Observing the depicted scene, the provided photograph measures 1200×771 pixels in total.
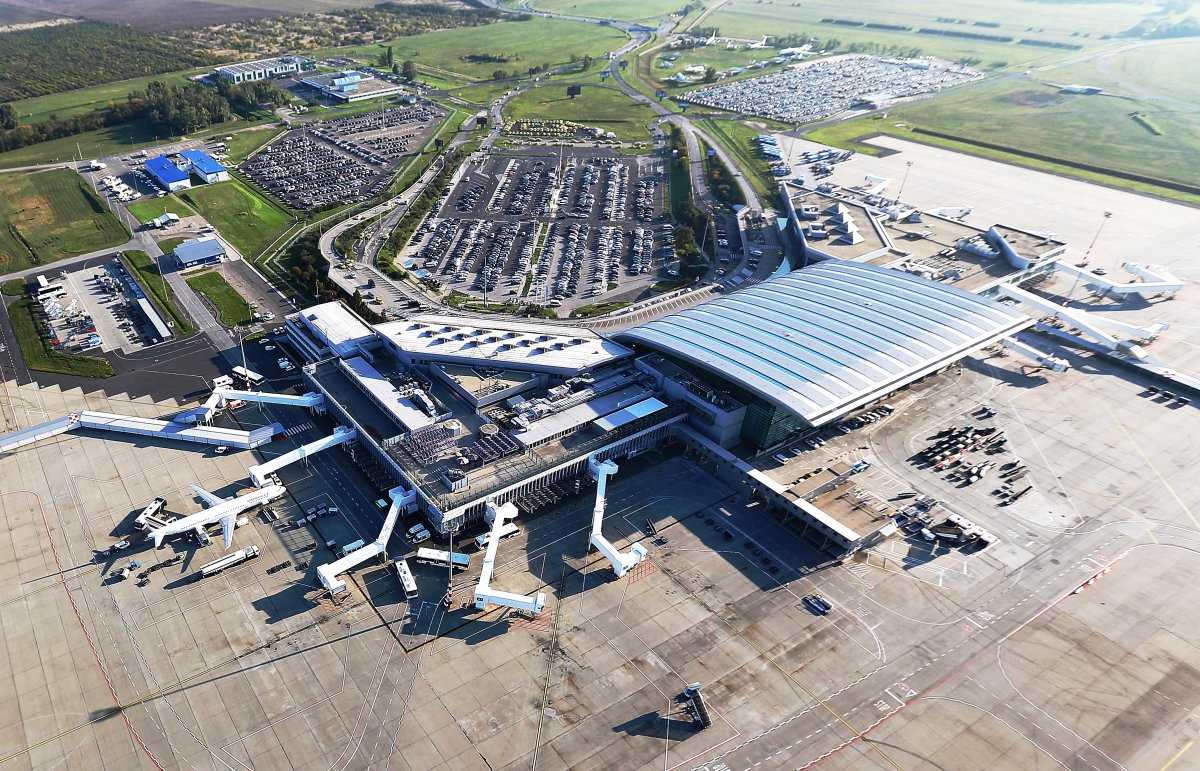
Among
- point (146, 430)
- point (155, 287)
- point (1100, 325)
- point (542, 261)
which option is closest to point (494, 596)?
point (146, 430)

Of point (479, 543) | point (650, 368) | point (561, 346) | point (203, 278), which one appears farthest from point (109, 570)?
point (203, 278)

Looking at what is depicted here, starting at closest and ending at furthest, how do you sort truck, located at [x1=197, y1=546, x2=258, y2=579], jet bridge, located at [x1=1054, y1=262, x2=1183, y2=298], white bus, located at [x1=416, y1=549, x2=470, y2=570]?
truck, located at [x1=197, y1=546, x2=258, y2=579] → white bus, located at [x1=416, y1=549, x2=470, y2=570] → jet bridge, located at [x1=1054, y1=262, x2=1183, y2=298]

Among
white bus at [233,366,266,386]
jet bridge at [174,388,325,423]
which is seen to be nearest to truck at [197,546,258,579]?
jet bridge at [174,388,325,423]

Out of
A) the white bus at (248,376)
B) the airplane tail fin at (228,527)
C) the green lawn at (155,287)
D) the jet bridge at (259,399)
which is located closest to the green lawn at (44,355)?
the green lawn at (155,287)

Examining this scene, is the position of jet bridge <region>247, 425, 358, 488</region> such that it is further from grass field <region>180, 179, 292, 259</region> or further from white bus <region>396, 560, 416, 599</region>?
grass field <region>180, 179, 292, 259</region>

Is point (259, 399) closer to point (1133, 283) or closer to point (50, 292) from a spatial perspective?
point (50, 292)

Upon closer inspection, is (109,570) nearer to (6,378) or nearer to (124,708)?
(124,708)
